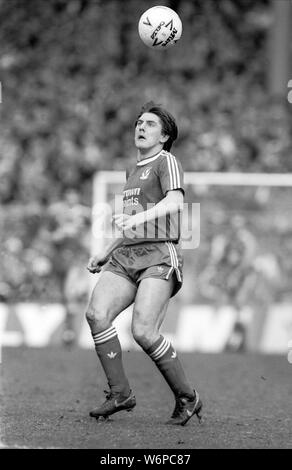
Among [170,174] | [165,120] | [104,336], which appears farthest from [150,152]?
[104,336]

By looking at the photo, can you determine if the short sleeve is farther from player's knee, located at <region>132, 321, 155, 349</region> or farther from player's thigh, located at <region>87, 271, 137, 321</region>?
player's knee, located at <region>132, 321, 155, 349</region>

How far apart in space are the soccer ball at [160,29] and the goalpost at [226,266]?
6994 mm

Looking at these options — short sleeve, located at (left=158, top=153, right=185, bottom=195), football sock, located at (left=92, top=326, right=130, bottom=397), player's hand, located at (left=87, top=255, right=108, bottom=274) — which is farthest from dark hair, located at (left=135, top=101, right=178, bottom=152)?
football sock, located at (left=92, top=326, right=130, bottom=397)

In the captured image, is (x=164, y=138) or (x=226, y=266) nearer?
(x=164, y=138)

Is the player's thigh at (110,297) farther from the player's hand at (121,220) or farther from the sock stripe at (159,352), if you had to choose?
A: the player's hand at (121,220)

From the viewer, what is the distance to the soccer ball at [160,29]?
689 cm

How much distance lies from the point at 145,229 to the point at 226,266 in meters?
8.23

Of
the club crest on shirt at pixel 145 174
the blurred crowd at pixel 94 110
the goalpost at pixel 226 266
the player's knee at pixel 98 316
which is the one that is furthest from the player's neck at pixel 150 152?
the blurred crowd at pixel 94 110

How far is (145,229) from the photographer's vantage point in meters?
6.43

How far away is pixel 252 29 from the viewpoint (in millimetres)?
20625

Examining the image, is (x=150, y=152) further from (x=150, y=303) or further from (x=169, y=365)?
(x=169, y=365)

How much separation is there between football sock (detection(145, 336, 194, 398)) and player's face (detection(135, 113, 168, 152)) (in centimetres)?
127

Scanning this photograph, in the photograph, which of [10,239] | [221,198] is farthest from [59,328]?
[221,198]
